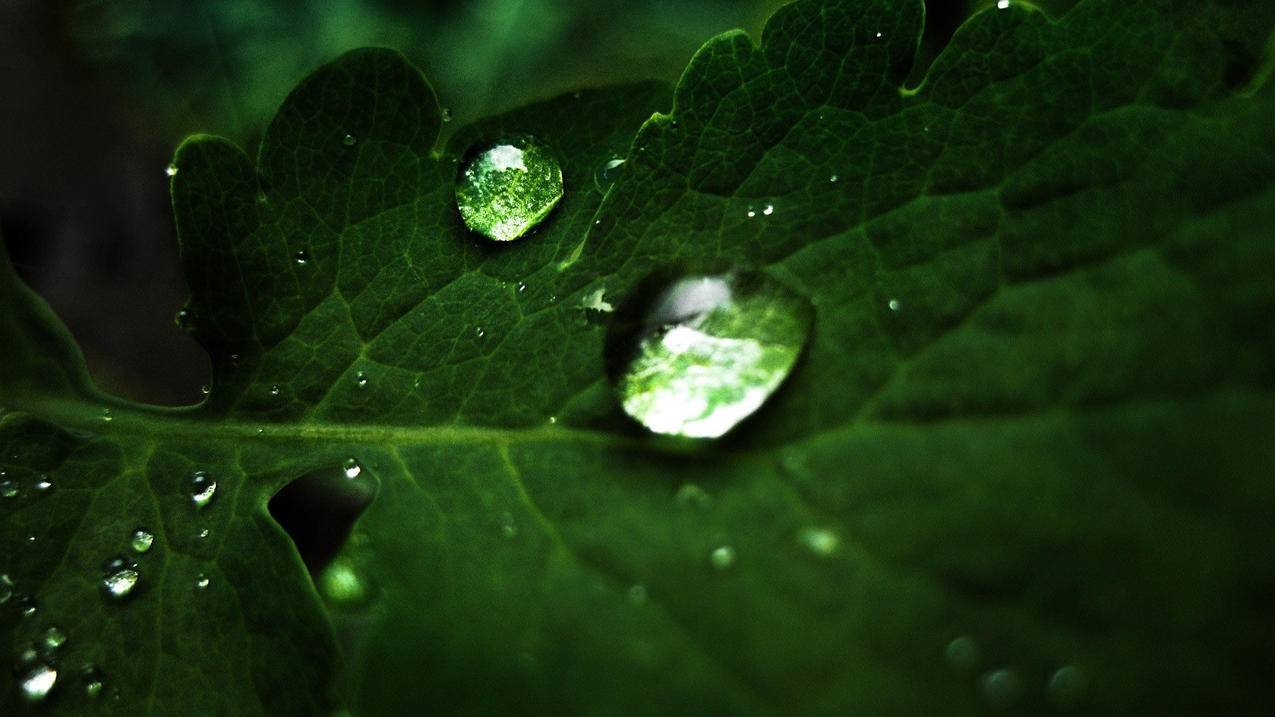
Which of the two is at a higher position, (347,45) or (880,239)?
(880,239)

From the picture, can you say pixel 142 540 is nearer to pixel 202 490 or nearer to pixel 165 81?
pixel 202 490

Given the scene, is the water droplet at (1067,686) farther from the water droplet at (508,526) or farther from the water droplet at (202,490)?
the water droplet at (202,490)

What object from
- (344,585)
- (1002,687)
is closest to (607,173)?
(344,585)

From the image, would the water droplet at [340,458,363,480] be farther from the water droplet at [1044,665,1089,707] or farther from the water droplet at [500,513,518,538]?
the water droplet at [1044,665,1089,707]

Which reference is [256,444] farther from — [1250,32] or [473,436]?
[1250,32]

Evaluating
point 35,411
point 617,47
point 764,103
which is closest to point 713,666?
point 764,103

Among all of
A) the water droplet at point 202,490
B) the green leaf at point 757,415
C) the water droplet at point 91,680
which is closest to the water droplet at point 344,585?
the green leaf at point 757,415
